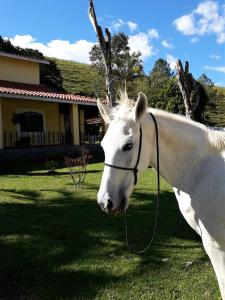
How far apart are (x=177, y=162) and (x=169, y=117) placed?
348 mm

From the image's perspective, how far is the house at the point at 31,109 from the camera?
20.7 metres

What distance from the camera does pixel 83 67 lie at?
11231cm

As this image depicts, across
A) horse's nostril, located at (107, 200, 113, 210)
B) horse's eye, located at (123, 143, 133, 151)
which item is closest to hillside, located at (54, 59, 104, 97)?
horse's eye, located at (123, 143, 133, 151)

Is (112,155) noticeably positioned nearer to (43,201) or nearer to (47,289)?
(47,289)

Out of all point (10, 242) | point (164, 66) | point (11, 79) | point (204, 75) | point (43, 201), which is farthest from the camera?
point (164, 66)

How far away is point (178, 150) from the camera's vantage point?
3000 millimetres

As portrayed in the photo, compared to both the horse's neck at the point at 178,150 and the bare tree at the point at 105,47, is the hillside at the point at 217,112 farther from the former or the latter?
the horse's neck at the point at 178,150

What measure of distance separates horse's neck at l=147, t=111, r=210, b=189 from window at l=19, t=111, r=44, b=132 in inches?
774

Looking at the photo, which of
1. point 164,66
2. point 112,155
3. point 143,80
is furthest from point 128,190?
point 164,66

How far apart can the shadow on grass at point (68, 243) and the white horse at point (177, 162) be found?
2029mm

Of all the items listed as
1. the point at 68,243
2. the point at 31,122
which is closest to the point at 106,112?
the point at 68,243

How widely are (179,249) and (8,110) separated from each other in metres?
17.8

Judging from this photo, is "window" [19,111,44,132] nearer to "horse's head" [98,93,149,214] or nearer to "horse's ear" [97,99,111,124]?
"horse's ear" [97,99,111,124]

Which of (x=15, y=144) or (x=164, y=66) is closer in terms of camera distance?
(x=15, y=144)
